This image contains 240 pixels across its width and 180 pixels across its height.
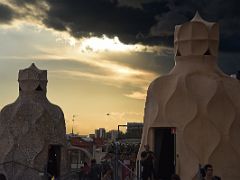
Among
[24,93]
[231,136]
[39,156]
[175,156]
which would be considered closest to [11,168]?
[39,156]

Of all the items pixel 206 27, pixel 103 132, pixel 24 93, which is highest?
pixel 206 27

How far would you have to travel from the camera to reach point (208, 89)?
61.3ft

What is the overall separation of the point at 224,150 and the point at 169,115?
2.41 meters

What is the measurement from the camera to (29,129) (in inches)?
1019

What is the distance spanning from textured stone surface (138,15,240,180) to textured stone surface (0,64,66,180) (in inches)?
327

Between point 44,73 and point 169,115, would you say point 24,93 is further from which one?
point 169,115

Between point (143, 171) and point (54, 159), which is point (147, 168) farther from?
point (54, 159)

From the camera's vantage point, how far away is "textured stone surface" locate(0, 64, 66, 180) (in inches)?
1013

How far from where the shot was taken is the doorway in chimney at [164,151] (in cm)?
1923

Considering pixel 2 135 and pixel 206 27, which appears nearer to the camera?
pixel 206 27

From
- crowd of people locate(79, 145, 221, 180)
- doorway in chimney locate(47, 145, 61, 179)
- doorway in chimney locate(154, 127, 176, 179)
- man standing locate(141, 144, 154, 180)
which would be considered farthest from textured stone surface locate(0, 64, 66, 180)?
man standing locate(141, 144, 154, 180)

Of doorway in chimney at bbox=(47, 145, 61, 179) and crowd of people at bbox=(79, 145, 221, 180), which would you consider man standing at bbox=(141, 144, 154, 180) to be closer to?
crowd of people at bbox=(79, 145, 221, 180)

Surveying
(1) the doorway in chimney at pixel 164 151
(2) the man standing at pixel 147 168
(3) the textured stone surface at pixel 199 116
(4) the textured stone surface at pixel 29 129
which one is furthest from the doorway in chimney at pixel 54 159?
(2) the man standing at pixel 147 168

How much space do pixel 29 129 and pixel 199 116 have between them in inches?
422
